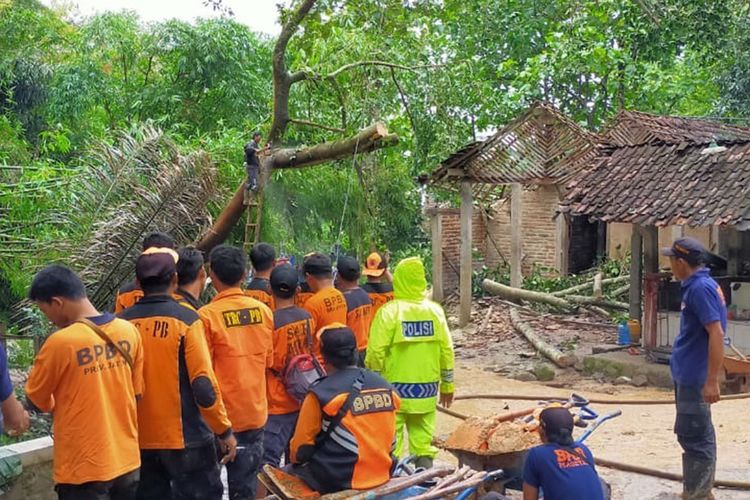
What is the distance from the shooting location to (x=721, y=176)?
12141 millimetres

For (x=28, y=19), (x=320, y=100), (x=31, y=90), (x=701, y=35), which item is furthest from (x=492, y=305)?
(x=28, y=19)

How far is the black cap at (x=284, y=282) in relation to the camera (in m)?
5.79

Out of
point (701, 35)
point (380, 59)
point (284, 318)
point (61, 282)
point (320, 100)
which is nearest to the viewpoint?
point (61, 282)

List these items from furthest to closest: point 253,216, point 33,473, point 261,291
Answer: point 253,216 → point 261,291 → point 33,473

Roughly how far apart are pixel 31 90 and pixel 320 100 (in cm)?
933

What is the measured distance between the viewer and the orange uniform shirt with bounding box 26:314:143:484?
395 centimetres

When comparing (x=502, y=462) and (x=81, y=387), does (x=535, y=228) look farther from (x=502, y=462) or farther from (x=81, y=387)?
(x=81, y=387)

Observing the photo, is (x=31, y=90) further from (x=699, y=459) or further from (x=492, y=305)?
(x=699, y=459)

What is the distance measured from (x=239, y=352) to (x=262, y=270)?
1583mm

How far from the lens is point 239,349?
5.14 meters

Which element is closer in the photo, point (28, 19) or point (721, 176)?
point (721, 176)

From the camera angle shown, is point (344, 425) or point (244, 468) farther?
point (244, 468)

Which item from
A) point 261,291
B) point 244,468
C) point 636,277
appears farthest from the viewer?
point 636,277

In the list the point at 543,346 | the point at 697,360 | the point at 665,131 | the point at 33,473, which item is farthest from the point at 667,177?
the point at 33,473
